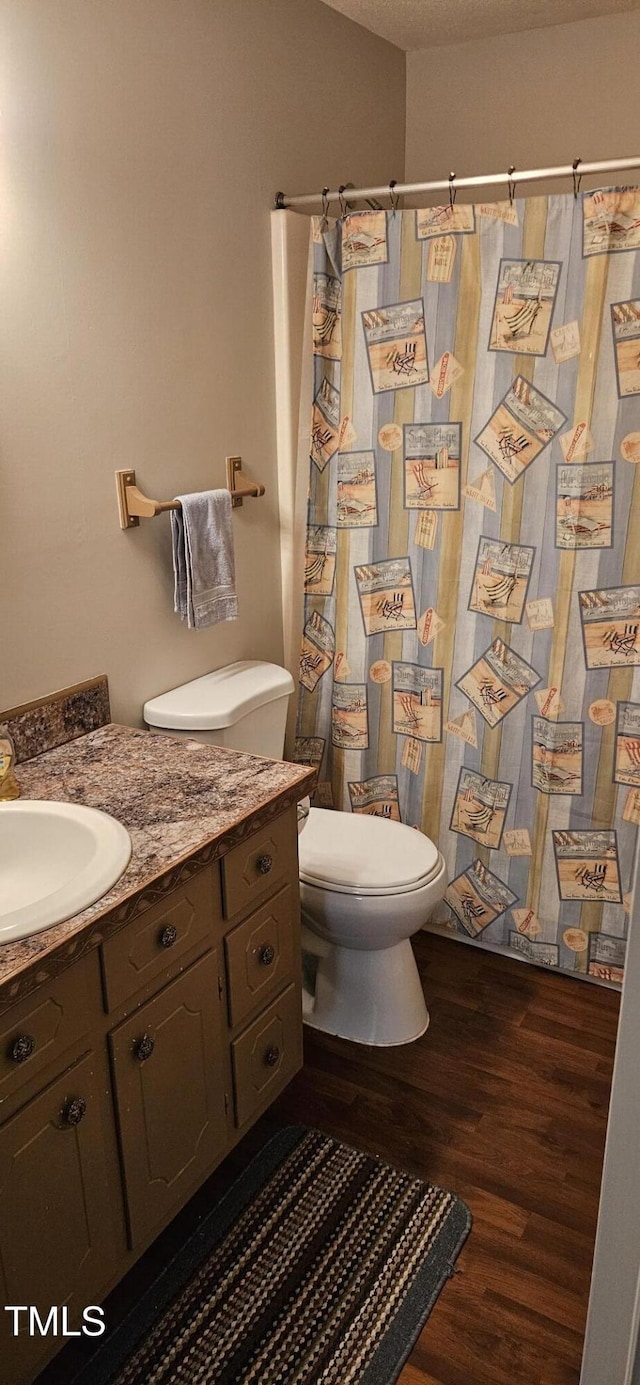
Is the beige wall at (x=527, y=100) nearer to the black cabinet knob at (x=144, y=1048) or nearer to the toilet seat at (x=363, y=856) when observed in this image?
the toilet seat at (x=363, y=856)

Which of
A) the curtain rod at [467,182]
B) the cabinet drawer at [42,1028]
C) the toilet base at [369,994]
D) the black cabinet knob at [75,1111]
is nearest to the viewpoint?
the cabinet drawer at [42,1028]

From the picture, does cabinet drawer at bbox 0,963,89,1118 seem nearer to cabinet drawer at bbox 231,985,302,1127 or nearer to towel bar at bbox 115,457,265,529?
cabinet drawer at bbox 231,985,302,1127

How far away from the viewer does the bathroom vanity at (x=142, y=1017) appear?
1.30 metres

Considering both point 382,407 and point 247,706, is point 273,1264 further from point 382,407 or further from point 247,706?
point 382,407

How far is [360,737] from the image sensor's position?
2.71 m

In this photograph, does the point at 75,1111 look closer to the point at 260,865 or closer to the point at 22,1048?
the point at 22,1048

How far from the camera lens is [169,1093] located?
157 cm

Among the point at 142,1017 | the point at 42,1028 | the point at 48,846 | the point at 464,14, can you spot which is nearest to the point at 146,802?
the point at 48,846

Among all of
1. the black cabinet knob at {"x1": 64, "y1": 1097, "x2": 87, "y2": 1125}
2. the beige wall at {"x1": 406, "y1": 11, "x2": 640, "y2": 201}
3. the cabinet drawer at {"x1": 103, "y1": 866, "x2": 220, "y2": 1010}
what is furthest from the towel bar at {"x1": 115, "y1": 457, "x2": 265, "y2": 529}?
the beige wall at {"x1": 406, "y1": 11, "x2": 640, "y2": 201}

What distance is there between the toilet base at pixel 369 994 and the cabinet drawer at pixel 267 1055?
0.29 m

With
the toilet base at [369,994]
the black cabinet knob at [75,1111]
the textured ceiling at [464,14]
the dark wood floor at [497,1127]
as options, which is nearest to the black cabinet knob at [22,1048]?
the black cabinet knob at [75,1111]

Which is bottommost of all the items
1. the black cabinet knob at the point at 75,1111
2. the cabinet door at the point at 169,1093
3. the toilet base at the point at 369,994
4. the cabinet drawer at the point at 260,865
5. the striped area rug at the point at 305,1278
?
the striped area rug at the point at 305,1278

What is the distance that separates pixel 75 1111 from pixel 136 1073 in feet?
0.45

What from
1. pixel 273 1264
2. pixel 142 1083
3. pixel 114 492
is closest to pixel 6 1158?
pixel 142 1083
